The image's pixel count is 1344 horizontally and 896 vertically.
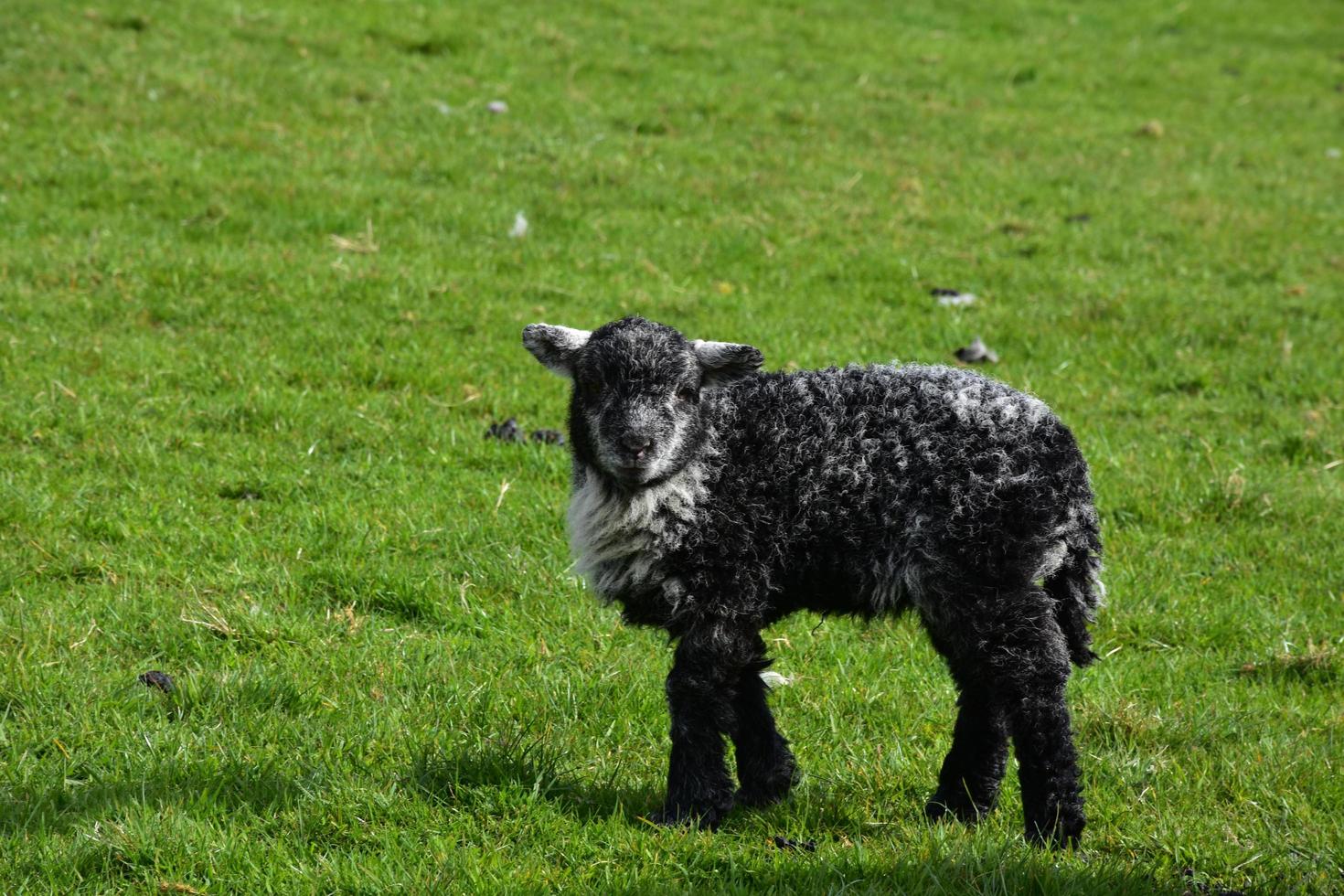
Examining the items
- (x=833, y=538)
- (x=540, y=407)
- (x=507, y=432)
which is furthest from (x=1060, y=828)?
(x=540, y=407)

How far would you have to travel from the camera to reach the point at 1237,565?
26.5ft

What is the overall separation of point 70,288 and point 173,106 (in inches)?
168

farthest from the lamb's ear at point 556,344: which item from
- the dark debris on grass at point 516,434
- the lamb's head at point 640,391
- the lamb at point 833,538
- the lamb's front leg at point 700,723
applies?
the dark debris on grass at point 516,434

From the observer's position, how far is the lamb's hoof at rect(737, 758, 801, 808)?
558cm

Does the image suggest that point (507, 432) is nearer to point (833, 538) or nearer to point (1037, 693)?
point (833, 538)

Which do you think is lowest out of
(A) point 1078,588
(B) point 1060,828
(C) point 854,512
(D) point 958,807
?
Answer: (D) point 958,807

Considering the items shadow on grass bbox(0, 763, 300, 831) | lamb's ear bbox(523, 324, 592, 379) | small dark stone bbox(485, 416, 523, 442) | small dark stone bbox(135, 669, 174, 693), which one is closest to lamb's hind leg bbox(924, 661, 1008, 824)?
lamb's ear bbox(523, 324, 592, 379)

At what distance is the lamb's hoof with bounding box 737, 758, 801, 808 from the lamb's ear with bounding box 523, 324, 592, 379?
1.86 m

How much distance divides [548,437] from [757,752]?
3893 millimetres

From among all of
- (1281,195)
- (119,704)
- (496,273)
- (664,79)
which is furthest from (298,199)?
(1281,195)

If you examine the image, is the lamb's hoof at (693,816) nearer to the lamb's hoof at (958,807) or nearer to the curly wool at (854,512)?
the curly wool at (854,512)

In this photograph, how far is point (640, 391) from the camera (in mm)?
5371

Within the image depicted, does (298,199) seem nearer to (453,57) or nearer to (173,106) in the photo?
(173,106)

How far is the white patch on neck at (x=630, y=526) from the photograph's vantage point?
5.35 meters
